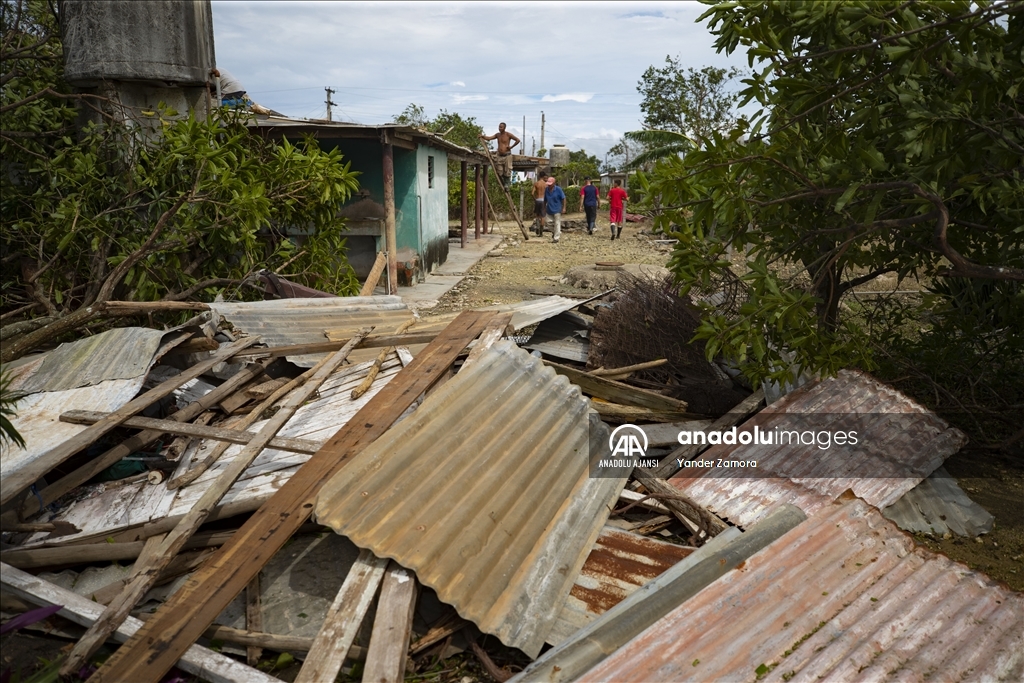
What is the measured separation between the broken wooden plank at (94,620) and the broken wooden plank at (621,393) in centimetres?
340

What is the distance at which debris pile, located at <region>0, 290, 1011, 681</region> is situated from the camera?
9.41 feet

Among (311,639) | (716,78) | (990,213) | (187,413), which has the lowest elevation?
(311,639)

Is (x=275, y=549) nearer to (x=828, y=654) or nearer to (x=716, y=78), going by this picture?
(x=828, y=654)

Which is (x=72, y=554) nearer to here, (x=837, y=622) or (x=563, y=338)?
(x=837, y=622)

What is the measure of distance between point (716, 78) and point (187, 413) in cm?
2848

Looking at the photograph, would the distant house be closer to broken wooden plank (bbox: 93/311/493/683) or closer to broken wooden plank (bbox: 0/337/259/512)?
broken wooden plank (bbox: 0/337/259/512)

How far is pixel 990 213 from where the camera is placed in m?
5.12

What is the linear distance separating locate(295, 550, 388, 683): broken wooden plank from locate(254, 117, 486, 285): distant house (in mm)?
7600

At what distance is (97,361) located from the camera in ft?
15.3

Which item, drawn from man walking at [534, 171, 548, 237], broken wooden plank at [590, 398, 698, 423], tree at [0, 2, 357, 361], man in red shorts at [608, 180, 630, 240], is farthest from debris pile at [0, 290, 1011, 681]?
man walking at [534, 171, 548, 237]

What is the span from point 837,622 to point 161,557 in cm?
286

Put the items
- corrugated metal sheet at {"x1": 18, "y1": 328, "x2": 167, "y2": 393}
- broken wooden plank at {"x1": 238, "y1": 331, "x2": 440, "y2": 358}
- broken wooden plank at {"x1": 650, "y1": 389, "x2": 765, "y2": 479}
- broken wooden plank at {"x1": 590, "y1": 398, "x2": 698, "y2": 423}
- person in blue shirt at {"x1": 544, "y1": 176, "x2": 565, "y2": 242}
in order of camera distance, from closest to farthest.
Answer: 1. corrugated metal sheet at {"x1": 18, "y1": 328, "x2": 167, "y2": 393}
2. broken wooden plank at {"x1": 650, "y1": 389, "x2": 765, "y2": 479}
3. broken wooden plank at {"x1": 238, "y1": 331, "x2": 440, "y2": 358}
4. broken wooden plank at {"x1": 590, "y1": 398, "x2": 698, "y2": 423}
5. person in blue shirt at {"x1": 544, "y1": 176, "x2": 565, "y2": 242}

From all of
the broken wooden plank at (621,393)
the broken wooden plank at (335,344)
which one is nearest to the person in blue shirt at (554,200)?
the broken wooden plank at (621,393)

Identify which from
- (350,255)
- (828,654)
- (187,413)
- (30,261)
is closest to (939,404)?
(828,654)
